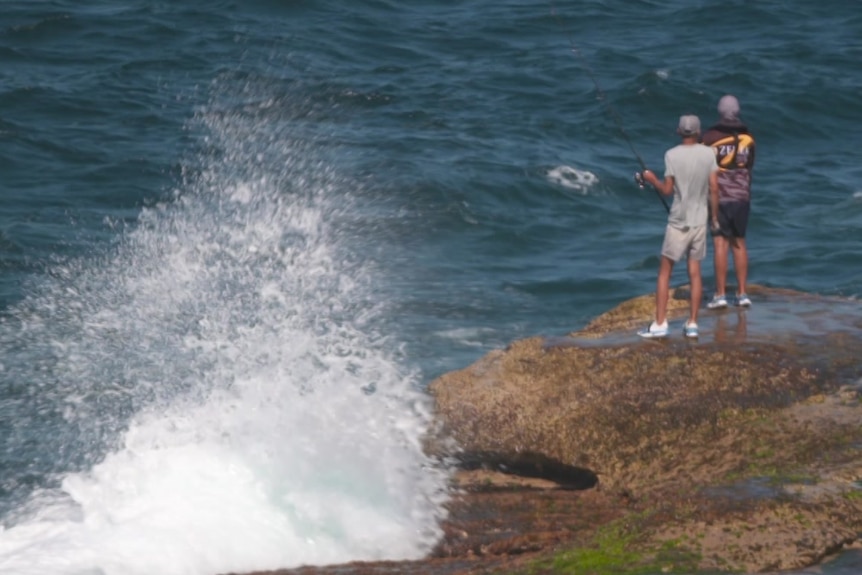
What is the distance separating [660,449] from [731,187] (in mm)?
2915

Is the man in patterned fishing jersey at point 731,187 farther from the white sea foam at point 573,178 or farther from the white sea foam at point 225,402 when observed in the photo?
the white sea foam at point 573,178

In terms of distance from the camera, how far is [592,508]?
311 inches

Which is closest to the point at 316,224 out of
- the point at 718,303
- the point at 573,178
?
the point at 573,178

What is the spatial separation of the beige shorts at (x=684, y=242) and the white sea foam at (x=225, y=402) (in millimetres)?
2055

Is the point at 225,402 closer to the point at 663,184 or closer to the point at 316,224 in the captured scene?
the point at 663,184

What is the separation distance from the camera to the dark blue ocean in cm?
846

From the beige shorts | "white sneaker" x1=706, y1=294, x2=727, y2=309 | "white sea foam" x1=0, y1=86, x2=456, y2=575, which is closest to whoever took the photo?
"white sea foam" x1=0, y1=86, x2=456, y2=575

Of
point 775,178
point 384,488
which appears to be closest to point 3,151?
point 775,178

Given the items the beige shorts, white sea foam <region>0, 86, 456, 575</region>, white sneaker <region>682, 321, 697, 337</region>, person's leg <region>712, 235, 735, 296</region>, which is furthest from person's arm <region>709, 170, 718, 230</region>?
white sea foam <region>0, 86, 456, 575</region>

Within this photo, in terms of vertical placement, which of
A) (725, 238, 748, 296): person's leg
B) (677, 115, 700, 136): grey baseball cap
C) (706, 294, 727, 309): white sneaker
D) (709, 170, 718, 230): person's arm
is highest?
(677, 115, 700, 136): grey baseball cap

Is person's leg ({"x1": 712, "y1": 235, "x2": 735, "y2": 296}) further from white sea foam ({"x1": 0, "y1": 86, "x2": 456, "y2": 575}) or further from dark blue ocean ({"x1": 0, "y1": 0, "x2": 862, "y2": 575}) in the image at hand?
white sea foam ({"x1": 0, "y1": 86, "x2": 456, "y2": 575})

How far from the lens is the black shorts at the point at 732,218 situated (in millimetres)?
10367

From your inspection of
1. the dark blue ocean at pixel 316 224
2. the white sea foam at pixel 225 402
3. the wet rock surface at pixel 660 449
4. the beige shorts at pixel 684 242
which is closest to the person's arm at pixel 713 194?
the beige shorts at pixel 684 242

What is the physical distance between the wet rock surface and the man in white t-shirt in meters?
0.26
